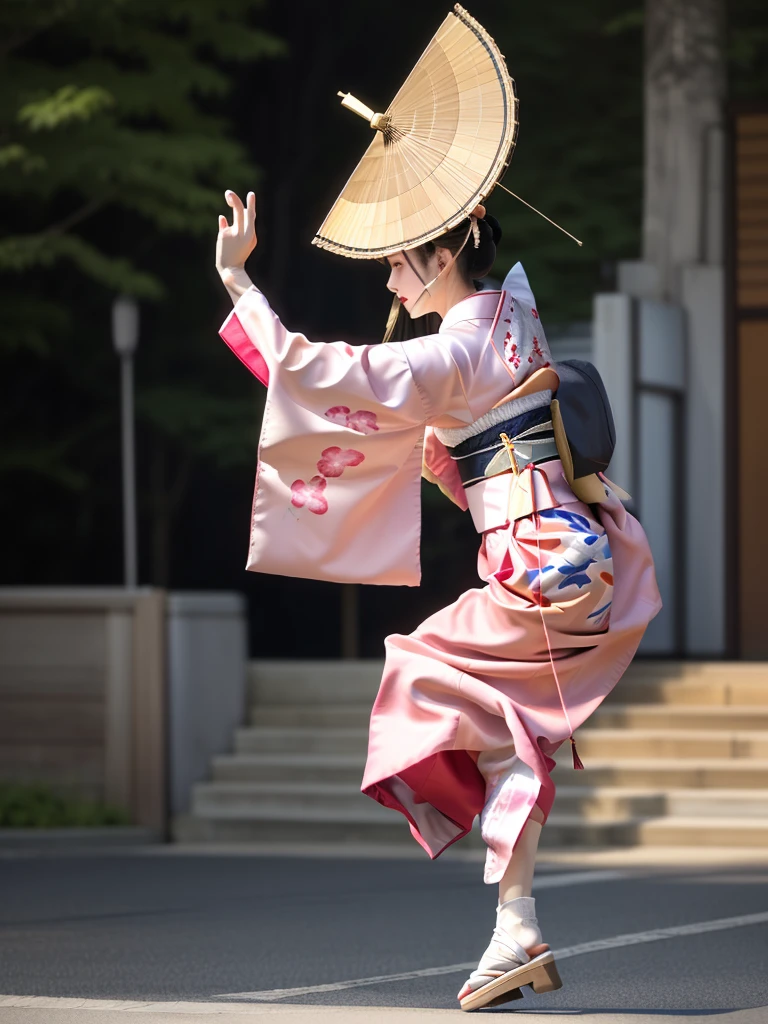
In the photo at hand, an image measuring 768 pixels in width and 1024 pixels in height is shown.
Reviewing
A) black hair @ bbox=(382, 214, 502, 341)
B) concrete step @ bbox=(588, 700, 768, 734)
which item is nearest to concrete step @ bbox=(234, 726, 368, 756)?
concrete step @ bbox=(588, 700, 768, 734)

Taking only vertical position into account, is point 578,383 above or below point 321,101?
below

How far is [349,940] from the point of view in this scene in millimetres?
5492

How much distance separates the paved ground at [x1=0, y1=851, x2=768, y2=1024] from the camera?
4.09 m

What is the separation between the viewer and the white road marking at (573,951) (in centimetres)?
441

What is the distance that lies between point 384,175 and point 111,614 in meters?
5.74

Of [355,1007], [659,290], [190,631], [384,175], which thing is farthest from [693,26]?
[355,1007]

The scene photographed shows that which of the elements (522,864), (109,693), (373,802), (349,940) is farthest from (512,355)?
(109,693)

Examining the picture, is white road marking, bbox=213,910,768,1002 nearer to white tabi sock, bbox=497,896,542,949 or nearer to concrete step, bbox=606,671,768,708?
white tabi sock, bbox=497,896,542,949

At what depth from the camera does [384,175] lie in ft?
13.9

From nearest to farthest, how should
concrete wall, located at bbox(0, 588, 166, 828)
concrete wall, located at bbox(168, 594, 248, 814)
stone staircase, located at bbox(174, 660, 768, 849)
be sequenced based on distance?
stone staircase, located at bbox(174, 660, 768, 849)
concrete wall, located at bbox(0, 588, 166, 828)
concrete wall, located at bbox(168, 594, 248, 814)

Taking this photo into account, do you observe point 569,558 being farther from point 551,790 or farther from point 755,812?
point 755,812

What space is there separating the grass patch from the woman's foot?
5810 millimetres

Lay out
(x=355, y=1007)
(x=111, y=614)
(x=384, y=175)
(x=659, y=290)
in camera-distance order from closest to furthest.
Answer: (x=355, y=1007) < (x=384, y=175) < (x=111, y=614) < (x=659, y=290)

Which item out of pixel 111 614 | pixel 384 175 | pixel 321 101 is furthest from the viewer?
pixel 321 101
